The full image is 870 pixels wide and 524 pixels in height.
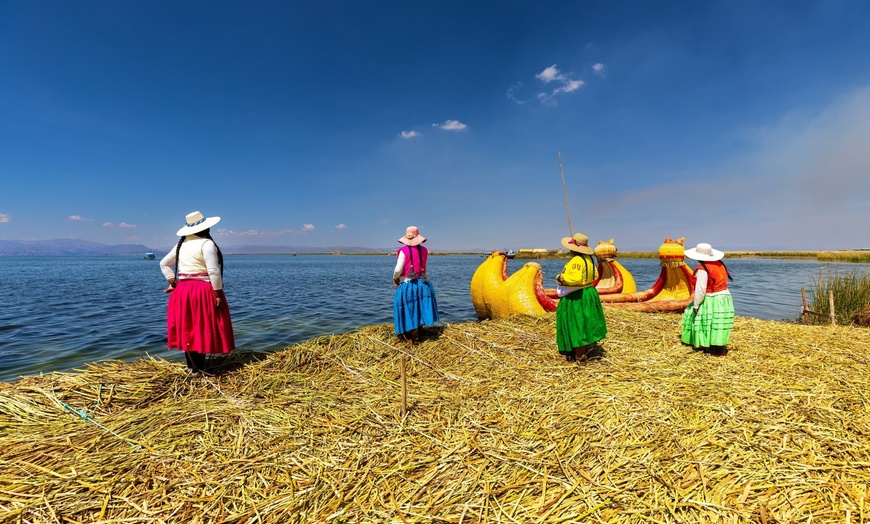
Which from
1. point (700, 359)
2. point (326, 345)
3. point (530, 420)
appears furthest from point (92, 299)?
point (700, 359)

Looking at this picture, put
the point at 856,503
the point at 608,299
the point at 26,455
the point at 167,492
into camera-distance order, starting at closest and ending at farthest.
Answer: the point at 856,503 < the point at 167,492 < the point at 26,455 < the point at 608,299

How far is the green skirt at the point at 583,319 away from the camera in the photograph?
5.43 metres

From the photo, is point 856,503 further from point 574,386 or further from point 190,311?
point 190,311

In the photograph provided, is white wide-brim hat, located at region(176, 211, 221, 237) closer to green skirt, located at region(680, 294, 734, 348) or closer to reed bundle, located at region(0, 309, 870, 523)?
reed bundle, located at region(0, 309, 870, 523)

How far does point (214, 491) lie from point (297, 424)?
100cm

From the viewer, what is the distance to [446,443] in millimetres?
3295

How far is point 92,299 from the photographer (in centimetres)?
1936

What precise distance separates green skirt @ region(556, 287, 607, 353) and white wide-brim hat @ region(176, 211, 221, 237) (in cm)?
531

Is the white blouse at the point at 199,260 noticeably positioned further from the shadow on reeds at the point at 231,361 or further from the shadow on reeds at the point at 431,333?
the shadow on reeds at the point at 431,333

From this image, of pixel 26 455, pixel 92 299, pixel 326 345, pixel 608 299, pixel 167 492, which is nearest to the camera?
pixel 167 492

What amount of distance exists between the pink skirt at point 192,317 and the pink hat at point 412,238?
3.09m

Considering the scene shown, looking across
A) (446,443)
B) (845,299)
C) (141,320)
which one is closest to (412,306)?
(446,443)

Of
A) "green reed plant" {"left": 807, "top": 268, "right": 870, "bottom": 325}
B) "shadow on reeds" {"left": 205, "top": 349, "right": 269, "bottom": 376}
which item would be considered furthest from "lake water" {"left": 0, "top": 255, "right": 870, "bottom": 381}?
"shadow on reeds" {"left": 205, "top": 349, "right": 269, "bottom": 376}

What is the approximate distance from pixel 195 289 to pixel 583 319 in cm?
550
